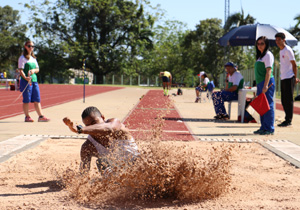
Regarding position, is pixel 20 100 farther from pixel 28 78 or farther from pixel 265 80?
pixel 265 80

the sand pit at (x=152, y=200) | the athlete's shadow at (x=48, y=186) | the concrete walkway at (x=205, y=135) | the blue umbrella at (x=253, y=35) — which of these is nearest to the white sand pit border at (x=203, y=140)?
the concrete walkway at (x=205, y=135)

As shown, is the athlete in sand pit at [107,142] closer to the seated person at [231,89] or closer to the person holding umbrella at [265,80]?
the person holding umbrella at [265,80]

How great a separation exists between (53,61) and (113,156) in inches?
2454

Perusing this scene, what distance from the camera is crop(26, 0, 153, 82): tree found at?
63.6m

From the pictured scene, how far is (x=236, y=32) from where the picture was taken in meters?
13.1

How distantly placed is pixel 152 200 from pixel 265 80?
5.48 m

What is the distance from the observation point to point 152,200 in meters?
4.27

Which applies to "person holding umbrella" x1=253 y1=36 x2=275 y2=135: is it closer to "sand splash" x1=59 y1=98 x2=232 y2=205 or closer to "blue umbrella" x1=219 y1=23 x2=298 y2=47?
"blue umbrella" x1=219 y1=23 x2=298 y2=47

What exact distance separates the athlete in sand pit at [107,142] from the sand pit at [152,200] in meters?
0.35

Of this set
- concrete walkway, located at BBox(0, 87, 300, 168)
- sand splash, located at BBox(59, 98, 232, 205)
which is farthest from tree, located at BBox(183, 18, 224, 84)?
sand splash, located at BBox(59, 98, 232, 205)

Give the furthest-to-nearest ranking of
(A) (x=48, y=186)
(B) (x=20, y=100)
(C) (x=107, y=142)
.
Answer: (B) (x=20, y=100)
(A) (x=48, y=186)
(C) (x=107, y=142)

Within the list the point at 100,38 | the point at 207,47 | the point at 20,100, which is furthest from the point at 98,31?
the point at 20,100

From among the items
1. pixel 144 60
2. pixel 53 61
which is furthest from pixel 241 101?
pixel 144 60

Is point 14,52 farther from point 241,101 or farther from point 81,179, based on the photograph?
point 81,179
